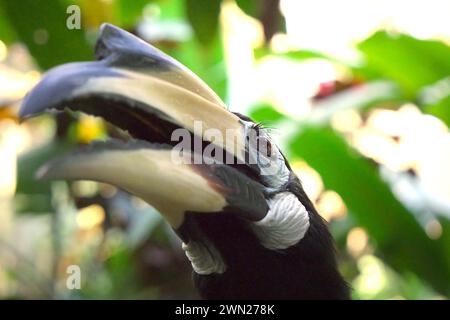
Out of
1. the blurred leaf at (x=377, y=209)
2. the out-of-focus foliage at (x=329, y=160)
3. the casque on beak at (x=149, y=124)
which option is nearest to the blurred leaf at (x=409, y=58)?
the out-of-focus foliage at (x=329, y=160)

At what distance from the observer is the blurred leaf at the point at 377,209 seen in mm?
917

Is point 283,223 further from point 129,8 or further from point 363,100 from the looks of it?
point 363,100

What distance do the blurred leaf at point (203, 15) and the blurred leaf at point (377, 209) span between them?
1.12ft

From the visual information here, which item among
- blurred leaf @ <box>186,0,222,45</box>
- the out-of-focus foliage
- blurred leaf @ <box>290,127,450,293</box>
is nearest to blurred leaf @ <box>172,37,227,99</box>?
the out-of-focus foliage

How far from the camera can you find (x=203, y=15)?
0.59 meters

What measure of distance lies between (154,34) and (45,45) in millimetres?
472

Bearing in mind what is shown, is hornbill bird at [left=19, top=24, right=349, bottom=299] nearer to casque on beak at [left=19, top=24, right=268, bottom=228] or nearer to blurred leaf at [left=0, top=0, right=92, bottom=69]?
casque on beak at [left=19, top=24, right=268, bottom=228]

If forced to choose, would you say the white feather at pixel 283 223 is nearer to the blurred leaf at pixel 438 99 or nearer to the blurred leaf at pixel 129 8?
the blurred leaf at pixel 129 8

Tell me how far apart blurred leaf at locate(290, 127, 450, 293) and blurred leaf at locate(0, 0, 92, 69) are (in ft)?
1.25

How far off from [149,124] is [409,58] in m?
0.55

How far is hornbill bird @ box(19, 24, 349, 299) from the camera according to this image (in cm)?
43
